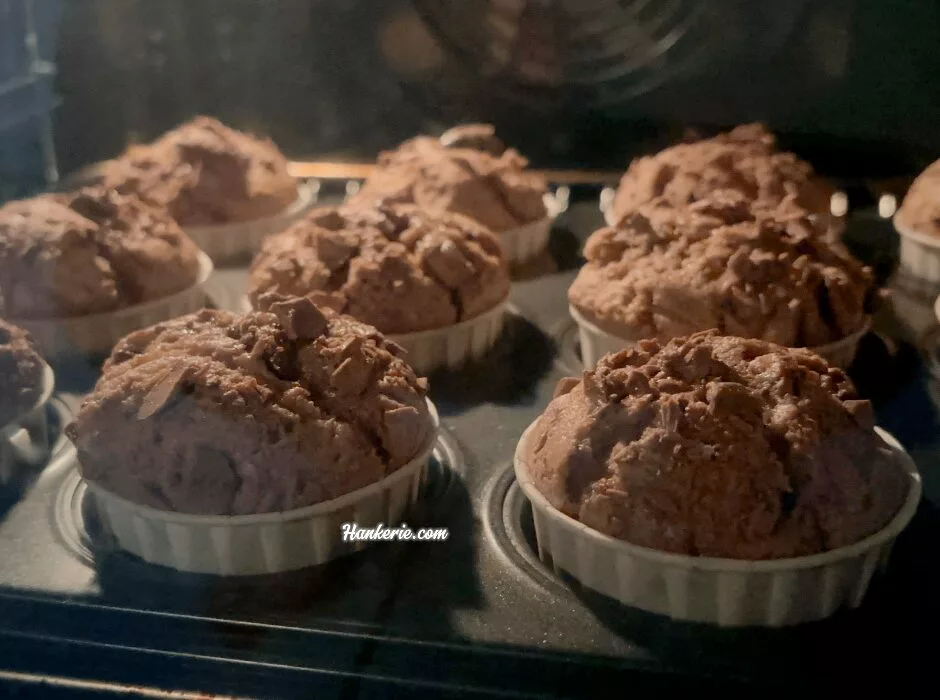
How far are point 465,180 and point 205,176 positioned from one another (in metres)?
0.77

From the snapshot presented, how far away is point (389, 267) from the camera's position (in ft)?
7.61

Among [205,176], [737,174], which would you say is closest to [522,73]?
[737,174]

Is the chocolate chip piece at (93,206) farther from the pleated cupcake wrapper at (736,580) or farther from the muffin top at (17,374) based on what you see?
the pleated cupcake wrapper at (736,580)

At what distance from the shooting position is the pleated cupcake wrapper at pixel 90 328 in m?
2.31

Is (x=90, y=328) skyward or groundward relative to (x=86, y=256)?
groundward

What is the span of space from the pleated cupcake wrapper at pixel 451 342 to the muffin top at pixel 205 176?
2.24ft

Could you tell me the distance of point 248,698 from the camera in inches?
52.4

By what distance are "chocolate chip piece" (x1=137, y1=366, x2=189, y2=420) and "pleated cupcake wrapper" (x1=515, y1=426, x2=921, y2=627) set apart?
2.08 feet

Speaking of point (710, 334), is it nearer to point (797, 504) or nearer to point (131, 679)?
Answer: point (797, 504)

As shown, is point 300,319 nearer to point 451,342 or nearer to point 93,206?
point 451,342

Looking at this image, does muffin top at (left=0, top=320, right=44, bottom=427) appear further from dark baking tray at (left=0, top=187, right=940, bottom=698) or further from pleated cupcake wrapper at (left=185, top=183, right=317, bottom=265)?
pleated cupcake wrapper at (left=185, top=183, right=317, bottom=265)

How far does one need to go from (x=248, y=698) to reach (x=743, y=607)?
26.8 inches

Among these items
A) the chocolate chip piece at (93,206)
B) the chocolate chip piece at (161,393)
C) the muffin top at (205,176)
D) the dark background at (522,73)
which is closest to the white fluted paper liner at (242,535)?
the chocolate chip piece at (161,393)

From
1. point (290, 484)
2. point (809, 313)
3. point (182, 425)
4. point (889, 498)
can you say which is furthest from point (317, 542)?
point (809, 313)
